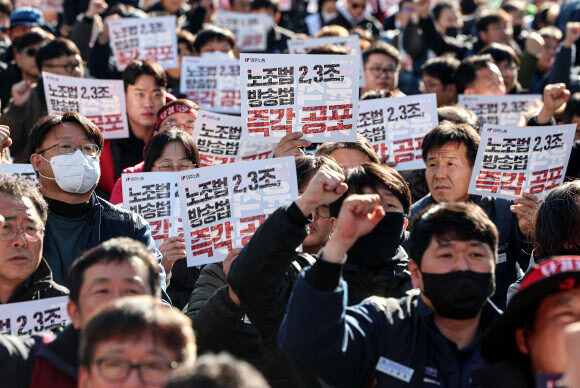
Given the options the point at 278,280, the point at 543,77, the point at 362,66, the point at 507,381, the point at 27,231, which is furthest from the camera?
the point at 543,77

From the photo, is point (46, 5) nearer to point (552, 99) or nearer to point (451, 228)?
point (552, 99)

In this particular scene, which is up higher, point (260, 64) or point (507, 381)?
point (260, 64)

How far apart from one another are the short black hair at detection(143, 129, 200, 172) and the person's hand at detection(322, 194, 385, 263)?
281 cm

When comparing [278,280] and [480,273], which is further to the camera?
[278,280]

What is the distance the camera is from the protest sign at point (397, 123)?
6.94 m

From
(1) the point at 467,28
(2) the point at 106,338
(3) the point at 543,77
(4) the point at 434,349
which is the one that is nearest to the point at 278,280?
(4) the point at 434,349

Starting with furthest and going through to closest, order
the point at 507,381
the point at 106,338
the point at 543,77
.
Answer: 1. the point at 543,77
2. the point at 507,381
3. the point at 106,338

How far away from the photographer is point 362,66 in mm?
8812

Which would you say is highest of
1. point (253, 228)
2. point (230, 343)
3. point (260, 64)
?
point (260, 64)

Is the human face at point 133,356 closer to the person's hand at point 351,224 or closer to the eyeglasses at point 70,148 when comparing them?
the person's hand at point 351,224

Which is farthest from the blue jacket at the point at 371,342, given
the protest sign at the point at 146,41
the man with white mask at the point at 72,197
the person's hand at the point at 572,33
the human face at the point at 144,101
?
the person's hand at the point at 572,33

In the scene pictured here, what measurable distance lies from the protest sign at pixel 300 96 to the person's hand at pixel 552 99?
209 cm

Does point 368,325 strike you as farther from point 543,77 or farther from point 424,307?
point 543,77

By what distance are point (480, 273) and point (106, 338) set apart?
5.14 feet
